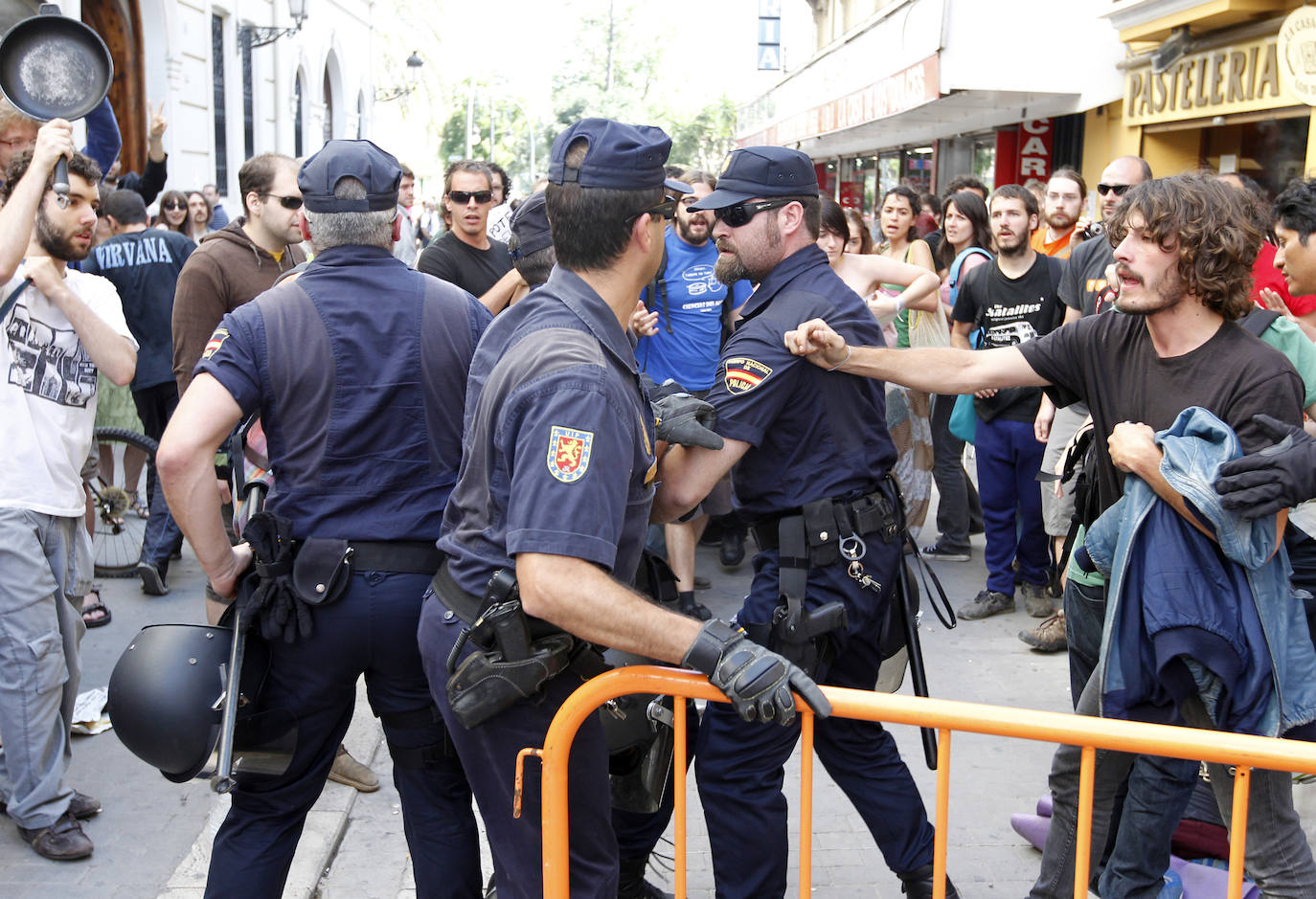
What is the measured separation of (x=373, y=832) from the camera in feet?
12.9

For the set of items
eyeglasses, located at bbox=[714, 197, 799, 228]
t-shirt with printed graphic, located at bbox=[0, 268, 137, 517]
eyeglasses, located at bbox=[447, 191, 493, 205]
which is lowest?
t-shirt with printed graphic, located at bbox=[0, 268, 137, 517]

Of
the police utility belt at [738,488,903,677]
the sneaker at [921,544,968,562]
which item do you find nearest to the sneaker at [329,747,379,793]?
the police utility belt at [738,488,903,677]

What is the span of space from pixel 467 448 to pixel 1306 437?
1818mm

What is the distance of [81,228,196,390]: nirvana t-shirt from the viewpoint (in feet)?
21.9

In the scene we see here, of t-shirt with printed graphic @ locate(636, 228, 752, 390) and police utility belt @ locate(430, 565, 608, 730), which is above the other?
t-shirt with printed graphic @ locate(636, 228, 752, 390)

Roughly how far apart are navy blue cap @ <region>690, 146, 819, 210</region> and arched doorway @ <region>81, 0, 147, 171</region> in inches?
520

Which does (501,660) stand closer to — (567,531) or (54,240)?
(567,531)

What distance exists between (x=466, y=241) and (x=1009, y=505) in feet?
10.2

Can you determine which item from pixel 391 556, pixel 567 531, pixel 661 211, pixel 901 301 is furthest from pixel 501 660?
pixel 901 301

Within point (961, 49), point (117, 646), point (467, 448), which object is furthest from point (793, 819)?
point (961, 49)

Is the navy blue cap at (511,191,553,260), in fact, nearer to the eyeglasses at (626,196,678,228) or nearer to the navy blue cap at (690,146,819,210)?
the navy blue cap at (690,146,819,210)

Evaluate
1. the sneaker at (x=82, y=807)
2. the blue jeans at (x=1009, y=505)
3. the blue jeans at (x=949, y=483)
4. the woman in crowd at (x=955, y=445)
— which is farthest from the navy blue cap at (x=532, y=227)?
the blue jeans at (x=949, y=483)

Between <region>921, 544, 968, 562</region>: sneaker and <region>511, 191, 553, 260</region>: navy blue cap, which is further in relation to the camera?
<region>921, 544, 968, 562</region>: sneaker

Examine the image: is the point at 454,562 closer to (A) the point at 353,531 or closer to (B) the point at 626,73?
(A) the point at 353,531
